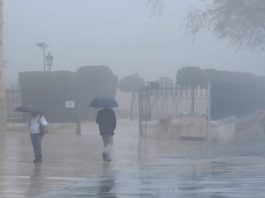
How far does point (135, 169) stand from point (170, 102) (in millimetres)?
13980

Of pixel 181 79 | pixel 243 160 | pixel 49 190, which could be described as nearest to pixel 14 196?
pixel 49 190

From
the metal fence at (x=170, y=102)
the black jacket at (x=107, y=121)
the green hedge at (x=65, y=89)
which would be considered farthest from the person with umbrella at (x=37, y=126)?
the green hedge at (x=65, y=89)

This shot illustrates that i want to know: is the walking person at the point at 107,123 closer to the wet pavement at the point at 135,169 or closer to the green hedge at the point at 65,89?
the wet pavement at the point at 135,169

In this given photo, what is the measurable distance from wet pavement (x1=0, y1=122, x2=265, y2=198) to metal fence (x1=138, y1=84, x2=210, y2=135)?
6.59 ft

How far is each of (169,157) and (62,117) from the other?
16.8 metres

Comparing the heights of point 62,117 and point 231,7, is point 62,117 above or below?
below

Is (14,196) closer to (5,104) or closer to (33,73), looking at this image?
(5,104)

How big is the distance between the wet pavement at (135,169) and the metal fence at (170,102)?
6.59 ft

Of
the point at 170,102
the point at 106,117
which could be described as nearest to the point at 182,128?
the point at 170,102

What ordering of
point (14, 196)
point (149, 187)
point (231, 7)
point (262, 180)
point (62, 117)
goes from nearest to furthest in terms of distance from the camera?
point (14, 196) → point (149, 187) → point (262, 180) → point (231, 7) → point (62, 117)

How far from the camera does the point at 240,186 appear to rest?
15102 millimetres

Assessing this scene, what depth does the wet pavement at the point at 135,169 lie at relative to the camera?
14.8 m

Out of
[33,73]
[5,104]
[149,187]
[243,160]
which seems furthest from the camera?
[33,73]

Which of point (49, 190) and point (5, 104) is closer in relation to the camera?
point (49, 190)
